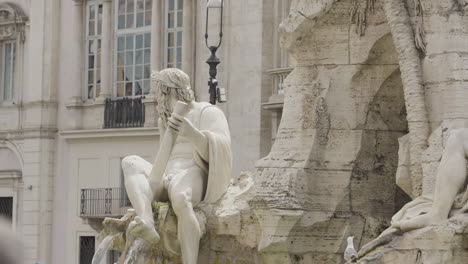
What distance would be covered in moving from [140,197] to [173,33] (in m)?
22.5

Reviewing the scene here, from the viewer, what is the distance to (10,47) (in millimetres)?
42781

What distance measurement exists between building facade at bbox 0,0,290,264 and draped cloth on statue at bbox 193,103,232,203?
768 inches

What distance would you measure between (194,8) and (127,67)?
3.07m

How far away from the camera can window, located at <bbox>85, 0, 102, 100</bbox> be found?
133ft

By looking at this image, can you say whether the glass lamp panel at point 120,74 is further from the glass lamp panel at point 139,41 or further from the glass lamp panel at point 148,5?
the glass lamp panel at point 148,5

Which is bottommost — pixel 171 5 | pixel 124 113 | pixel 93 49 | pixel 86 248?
pixel 86 248

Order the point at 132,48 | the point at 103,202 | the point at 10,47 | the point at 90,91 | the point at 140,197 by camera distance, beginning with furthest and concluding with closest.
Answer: the point at 10,47 → the point at 90,91 → the point at 132,48 → the point at 103,202 → the point at 140,197

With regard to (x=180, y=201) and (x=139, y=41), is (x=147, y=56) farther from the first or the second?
(x=180, y=201)

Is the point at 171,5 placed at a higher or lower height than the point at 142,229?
higher

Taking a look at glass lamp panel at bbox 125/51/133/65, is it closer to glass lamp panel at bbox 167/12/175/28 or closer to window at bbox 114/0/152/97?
window at bbox 114/0/152/97

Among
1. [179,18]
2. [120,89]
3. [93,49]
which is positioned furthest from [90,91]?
[179,18]

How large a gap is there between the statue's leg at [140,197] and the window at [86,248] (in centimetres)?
2322

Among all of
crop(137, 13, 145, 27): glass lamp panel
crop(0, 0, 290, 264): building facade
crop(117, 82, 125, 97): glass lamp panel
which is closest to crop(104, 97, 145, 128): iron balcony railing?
crop(0, 0, 290, 264): building facade

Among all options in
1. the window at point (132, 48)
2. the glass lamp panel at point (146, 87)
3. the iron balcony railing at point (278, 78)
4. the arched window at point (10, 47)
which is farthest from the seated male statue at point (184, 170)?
the arched window at point (10, 47)
